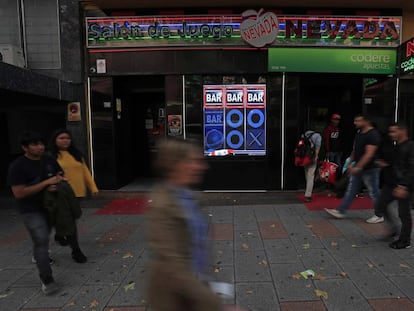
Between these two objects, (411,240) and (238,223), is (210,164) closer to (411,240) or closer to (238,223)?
(238,223)

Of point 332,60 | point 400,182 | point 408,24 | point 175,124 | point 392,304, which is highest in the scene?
point 408,24

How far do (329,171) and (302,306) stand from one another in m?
5.56

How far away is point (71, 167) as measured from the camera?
4719 mm

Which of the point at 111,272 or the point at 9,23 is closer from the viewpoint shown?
the point at 111,272

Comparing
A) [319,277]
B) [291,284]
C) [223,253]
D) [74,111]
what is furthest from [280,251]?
[74,111]

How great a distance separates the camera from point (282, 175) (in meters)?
8.93

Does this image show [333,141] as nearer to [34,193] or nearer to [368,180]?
[368,180]

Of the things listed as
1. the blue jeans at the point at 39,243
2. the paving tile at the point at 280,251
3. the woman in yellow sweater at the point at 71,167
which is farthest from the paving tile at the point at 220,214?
the blue jeans at the point at 39,243

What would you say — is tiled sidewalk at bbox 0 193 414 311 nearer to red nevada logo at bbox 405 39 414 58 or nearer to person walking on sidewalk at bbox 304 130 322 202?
person walking on sidewalk at bbox 304 130 322 202

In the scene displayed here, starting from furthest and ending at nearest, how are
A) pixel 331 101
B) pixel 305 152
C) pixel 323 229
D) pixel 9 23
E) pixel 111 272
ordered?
pixel 331 101 < pixel 9 23 < pixel 305 152 < pixel 323 229 < pixel 111 272

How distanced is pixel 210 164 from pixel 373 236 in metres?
4.46

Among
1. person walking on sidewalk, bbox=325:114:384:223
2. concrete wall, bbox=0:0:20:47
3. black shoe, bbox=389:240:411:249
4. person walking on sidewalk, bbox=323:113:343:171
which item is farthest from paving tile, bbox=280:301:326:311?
concrete wall, bbox=0:0:20:47

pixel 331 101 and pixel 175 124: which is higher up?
pixel 331 101

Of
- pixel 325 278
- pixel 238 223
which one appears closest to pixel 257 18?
pixel 238 223
